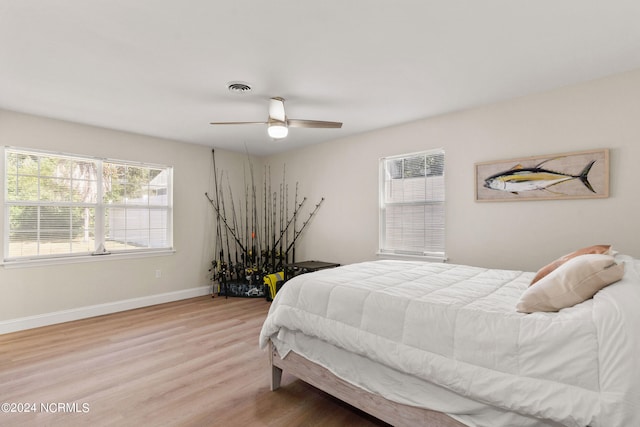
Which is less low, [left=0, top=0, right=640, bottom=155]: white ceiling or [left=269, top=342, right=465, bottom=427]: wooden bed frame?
[left=0, top=0, right=640, bottom=155]: white ceiling

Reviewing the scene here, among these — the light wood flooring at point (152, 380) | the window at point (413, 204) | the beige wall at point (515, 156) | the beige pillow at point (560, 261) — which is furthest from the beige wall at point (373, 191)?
the beige pillow at point (560, 261)

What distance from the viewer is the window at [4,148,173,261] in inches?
140

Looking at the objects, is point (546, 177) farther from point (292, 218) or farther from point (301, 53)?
point (292, 218)

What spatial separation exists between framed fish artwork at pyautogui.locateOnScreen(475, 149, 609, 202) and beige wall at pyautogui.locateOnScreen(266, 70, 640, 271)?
6 cm

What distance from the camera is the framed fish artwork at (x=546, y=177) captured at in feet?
8.95

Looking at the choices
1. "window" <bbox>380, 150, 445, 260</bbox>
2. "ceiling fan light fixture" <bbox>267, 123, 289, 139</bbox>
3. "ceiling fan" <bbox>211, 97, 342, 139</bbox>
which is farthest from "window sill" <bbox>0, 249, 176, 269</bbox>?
"window" <bbox>380, 150, 445, 260</bbox>

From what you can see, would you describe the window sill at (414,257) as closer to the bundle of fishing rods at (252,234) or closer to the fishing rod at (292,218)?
the bundle of fishing rods at (252,234)

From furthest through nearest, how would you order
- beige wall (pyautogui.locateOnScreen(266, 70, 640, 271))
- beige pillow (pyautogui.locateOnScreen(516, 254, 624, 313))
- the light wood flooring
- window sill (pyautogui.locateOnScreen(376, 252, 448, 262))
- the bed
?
window sill (pyautogui.locateOnScreen(376, 252, 448, 262)) < beige wall (pyautogui.locateOnScreen(266, 70, 640, 271)) < the light wood flooring < beige pillow (pyautogui.locateOnScreen(516, 254, 624, 313)) < the bed

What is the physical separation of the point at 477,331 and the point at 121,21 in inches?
98.4

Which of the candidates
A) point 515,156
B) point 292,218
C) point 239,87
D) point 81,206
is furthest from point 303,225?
point 515,156

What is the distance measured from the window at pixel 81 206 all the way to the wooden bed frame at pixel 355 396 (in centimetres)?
312

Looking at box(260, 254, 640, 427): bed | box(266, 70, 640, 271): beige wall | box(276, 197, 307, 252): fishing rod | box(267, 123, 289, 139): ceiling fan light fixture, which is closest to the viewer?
box(260, 254, 640, 427): bed

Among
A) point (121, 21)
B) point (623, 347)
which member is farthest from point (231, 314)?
point (623, 347)

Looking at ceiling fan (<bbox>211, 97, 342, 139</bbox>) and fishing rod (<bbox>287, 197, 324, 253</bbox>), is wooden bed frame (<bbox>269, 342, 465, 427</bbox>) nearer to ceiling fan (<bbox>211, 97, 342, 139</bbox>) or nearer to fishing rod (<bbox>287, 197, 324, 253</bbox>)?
ceiling fan (<bbox>211, 97, 342, 139</bbox>)
